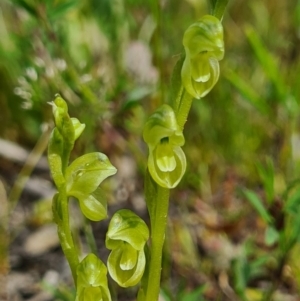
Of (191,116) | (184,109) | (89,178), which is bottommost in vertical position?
(191,116)

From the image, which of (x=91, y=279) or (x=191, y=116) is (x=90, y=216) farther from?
(x=191, y=116)

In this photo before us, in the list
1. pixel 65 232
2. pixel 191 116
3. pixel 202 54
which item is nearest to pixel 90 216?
pixel 65 232

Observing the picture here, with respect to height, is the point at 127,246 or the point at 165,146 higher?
the point at 165,146

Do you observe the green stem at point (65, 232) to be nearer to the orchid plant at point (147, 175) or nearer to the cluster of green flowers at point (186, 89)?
the orchid plant at point (147, 175)

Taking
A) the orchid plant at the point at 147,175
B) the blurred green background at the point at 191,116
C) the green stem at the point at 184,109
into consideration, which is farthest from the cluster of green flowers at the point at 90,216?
the blurred green background at the point at 191,116

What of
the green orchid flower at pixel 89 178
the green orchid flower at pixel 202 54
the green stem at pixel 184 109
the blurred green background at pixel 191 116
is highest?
the green orchid flower at pixel 202 54

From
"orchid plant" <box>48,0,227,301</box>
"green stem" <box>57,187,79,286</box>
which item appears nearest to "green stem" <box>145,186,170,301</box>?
"orchid plant" <box>48,0,227,301</box>

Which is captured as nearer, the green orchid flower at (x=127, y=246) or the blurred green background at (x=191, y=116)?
the green orchid flower at (x=127, y=246)

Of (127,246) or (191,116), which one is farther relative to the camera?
(191,116)
